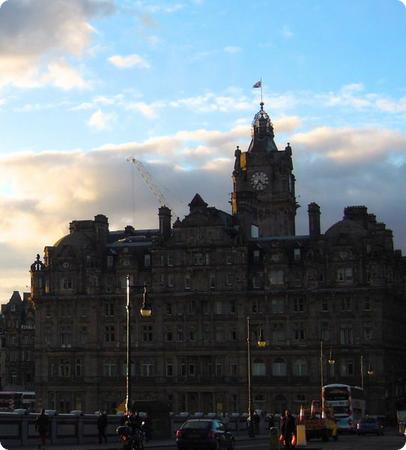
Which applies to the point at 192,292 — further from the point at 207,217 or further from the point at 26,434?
the point at 26,434

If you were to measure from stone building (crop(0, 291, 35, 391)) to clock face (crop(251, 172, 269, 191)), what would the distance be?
4245 centimetres

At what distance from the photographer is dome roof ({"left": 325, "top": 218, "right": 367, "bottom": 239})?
138m

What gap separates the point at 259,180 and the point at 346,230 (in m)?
45.2

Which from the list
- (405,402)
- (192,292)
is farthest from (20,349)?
(405,402)

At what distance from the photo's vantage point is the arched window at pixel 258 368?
138750 mm

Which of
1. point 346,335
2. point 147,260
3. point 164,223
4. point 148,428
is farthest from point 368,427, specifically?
point 164,223

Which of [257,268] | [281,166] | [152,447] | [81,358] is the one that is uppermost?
[281,166]

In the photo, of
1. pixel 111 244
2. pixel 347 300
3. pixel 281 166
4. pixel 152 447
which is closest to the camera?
pixel 152 447

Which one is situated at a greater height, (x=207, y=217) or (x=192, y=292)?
(x=207, y=217)

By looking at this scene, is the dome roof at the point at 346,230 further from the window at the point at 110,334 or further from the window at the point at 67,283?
the window at the point at 67,283

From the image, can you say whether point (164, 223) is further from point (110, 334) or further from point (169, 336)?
point (110, 334)

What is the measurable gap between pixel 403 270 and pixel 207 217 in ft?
95.5

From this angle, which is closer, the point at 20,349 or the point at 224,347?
the point at 224,347

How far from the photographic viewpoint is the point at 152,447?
61000 millimetres
